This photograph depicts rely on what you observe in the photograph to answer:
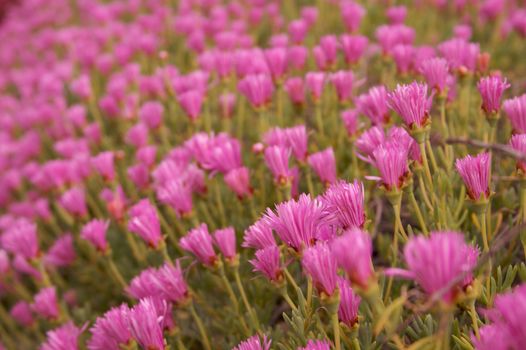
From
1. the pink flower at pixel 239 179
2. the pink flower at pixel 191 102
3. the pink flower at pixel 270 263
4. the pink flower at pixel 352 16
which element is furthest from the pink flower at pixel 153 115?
the pink flower at pixel 270 263

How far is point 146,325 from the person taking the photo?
142cm

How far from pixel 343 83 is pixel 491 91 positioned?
80 cm

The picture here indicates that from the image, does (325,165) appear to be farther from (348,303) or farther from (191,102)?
(191,102)

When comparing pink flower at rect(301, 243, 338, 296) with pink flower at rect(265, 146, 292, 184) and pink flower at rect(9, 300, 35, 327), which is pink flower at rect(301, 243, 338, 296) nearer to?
pink flower at rect(265, 146, 292, 184)

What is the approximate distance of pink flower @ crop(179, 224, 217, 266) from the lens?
1.67 meters

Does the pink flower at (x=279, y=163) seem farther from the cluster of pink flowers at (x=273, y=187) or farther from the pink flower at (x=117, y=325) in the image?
the pink flower at (x=117, y=325)

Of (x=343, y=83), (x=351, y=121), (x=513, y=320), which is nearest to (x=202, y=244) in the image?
(x=351, y=121)

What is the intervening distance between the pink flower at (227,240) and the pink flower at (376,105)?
0.69m

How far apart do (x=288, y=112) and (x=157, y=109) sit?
0.74 m

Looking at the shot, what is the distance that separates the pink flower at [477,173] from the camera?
1424 millimetres

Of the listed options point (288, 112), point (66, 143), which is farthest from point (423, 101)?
point (66, 143)

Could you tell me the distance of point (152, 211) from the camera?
1.90m

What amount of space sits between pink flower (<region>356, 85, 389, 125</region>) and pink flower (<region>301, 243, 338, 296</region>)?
0.85 meters

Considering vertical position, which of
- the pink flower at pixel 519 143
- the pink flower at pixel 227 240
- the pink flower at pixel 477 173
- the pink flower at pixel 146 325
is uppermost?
the pink flower at pixel 519 143
